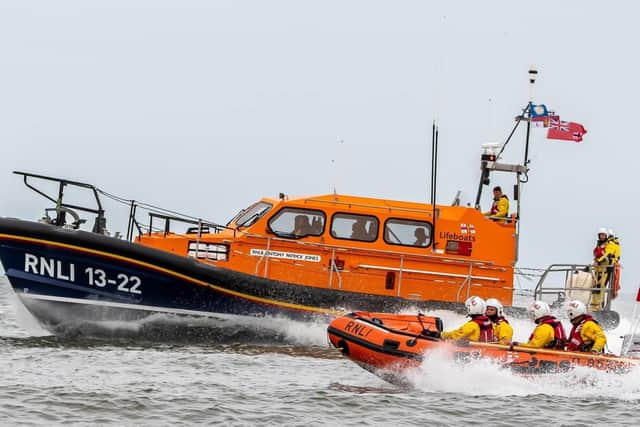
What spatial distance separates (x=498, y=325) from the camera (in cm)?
1227

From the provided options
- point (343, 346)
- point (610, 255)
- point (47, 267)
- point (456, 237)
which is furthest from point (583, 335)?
point (47, 267)

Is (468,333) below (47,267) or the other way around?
below

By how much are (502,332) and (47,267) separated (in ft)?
18.9

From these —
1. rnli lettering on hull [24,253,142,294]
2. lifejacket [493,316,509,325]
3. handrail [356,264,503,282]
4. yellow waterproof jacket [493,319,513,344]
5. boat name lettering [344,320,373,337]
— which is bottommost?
boat name lettering [344,320,373,337]

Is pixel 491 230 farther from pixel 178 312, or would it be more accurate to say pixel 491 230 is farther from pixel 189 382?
pixel 189 382

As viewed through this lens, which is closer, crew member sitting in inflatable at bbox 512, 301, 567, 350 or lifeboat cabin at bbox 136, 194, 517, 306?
crew member sitting in inflatable at bbox 512, 301, 567, 350

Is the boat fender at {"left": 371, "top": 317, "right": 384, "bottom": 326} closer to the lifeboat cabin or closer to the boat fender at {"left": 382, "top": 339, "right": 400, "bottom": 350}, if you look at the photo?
the boat fender at {"left": 382, "top": 339, "right": 400, "bottom": 350}

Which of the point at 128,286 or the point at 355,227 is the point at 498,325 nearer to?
the point at 355,227

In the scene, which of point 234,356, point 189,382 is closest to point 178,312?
point 234,356

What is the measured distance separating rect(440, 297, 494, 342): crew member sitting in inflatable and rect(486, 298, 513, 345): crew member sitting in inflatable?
99 millimetres

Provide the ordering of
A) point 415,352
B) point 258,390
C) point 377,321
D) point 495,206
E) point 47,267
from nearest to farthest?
point 258,390
point 415,352
point 377,321
point 47,267
point 495,206

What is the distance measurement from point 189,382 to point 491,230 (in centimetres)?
546

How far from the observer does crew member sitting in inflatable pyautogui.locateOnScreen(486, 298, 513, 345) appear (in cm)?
1215

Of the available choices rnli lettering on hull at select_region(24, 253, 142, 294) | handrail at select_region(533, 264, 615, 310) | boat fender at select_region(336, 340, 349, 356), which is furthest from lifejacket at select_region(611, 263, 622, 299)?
rnli lettering on hull at select_region(24, 253, 142, 294)
